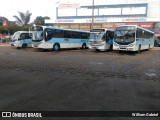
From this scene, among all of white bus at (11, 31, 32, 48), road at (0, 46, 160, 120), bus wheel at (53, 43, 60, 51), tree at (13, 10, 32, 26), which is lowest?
road at (0, 46, 160, 120)

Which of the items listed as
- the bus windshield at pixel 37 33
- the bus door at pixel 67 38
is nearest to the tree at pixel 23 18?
the bus door at pixel 67 38

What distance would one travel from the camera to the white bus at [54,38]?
82.5 ft

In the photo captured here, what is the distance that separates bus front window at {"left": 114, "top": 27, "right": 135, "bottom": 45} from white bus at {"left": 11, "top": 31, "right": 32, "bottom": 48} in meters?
12.7

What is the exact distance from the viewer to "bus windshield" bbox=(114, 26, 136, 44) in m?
22.5

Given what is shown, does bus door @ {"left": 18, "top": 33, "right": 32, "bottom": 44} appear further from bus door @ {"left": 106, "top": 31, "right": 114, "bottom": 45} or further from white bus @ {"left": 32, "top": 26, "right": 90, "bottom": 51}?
bus door @ {"left": 106, "top": 31, "right": 114, "bottom": 45}

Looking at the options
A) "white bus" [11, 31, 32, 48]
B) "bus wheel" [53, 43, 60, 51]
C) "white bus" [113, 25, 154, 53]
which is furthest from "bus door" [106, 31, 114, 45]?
"white bus" [11, 31, 32, 48]

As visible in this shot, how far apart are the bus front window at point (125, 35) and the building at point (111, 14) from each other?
3283cm

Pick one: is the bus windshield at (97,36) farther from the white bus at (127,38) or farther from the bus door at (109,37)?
the white bus at (127,38)

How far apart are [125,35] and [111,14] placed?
46953mm

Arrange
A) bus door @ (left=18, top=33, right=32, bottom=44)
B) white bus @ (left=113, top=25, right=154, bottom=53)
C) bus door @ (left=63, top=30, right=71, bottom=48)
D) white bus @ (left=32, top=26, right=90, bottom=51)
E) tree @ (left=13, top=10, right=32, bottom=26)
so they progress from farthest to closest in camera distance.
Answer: tree @ (left=13, top=10, right=32, bottom=26), bus door @ (left=18, top=33, right=32, bottom=44), bus door @ (left=63, top=30, right=71, bottom=48), white bus @ (left=32, top=26, right=90, bottom=51), white bus @ (left=113, top=25, right=154, bottom=53)

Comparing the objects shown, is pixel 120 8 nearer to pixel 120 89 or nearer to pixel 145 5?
pixel 145 5

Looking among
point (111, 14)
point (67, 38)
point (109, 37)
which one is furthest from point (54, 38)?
point (111, 14)

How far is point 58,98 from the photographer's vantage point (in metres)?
6.79

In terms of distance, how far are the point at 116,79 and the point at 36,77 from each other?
135 inches
